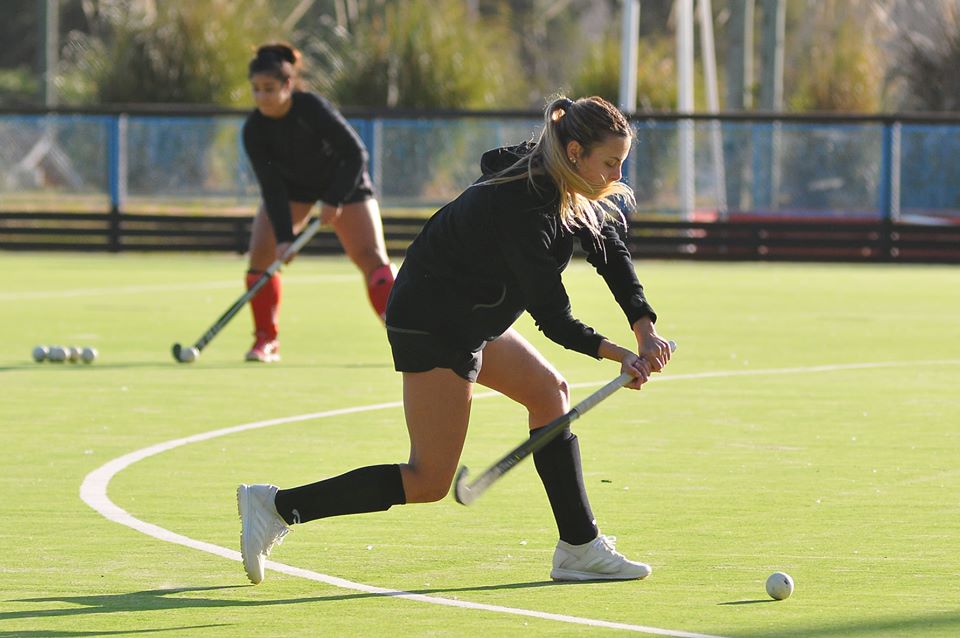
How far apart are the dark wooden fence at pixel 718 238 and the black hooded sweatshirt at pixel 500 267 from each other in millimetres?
19735

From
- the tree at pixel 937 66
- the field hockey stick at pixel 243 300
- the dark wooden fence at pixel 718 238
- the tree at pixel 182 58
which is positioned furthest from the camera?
the tree at pixel 937 66

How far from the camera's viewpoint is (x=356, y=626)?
18.7ft

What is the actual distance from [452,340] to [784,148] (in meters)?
22.2

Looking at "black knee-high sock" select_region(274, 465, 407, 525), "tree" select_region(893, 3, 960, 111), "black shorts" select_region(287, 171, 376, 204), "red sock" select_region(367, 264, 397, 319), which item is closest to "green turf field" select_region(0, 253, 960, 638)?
"black knee-high sock" select_region(274, 465, 407, 525)

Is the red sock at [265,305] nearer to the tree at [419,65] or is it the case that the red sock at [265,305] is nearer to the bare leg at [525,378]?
the bare leg at [525,378]

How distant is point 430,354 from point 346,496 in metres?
0.57

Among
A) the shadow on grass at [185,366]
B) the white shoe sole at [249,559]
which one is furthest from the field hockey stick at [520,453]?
the shadow on grass at [185,366]

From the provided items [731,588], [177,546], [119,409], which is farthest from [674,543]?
[119,409]

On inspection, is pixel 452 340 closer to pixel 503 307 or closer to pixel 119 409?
pixel 503 307

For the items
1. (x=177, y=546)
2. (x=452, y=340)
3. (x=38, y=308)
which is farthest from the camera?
(x=38, y=308)

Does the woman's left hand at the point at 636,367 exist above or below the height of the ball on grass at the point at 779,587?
above

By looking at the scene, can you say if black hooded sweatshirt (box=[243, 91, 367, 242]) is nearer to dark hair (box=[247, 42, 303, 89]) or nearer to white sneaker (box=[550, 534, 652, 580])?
dark hair (box=[247, 42, 303, 89])

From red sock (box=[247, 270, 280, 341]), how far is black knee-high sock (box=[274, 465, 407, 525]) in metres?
6.75

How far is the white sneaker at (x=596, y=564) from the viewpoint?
6.32 metres
